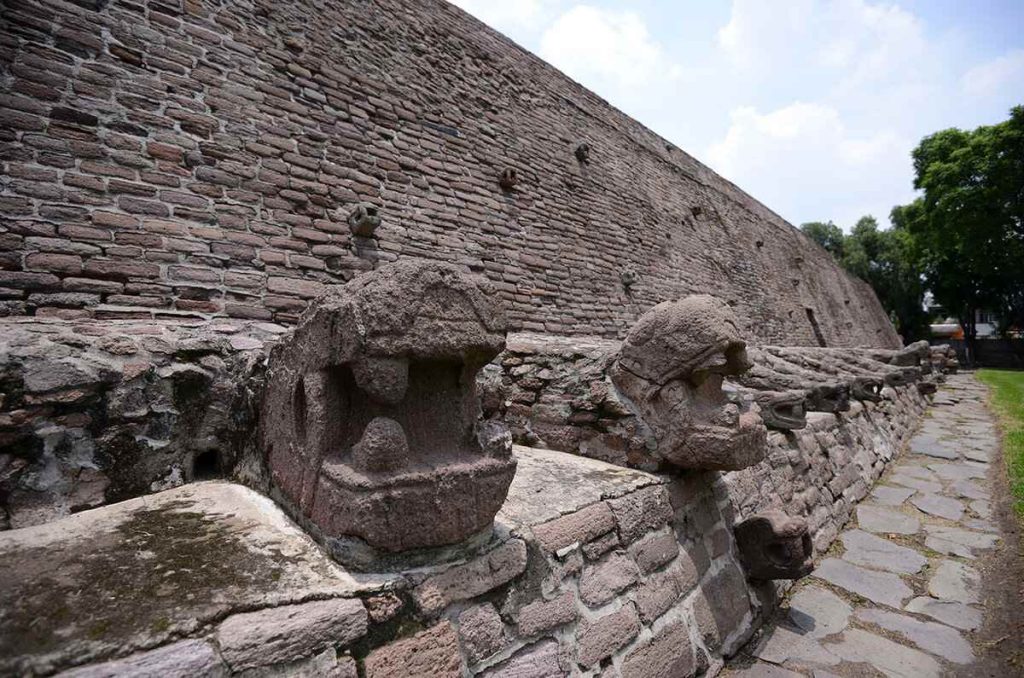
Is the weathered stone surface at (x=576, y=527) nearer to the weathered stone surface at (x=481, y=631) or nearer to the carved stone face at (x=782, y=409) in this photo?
the weathered stone surface at (x=481, y=631)

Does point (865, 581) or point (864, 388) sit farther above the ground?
point (864, 388)

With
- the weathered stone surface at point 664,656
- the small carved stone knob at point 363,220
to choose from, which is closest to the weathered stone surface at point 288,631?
the weathered stone surface at point 664,656

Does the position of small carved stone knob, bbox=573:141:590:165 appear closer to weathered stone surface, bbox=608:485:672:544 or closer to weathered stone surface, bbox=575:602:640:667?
weathered stone surface, bbox=608:485:672:544

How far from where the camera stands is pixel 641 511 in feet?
6.88

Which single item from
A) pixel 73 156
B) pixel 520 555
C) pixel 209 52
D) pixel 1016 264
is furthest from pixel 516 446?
pixel 1016 264

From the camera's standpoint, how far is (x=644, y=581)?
1964mm

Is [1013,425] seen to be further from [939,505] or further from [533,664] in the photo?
[533,664]

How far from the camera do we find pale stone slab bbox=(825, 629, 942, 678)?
216 centimetres

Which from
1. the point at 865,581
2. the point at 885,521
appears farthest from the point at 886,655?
the point at 885,521

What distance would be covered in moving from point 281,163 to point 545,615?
13.7ft

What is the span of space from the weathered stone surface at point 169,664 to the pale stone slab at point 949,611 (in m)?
3.35

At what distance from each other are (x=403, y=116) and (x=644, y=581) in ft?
16.8

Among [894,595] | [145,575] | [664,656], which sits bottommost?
[894,595]

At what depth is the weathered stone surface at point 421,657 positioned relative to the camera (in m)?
1.21
